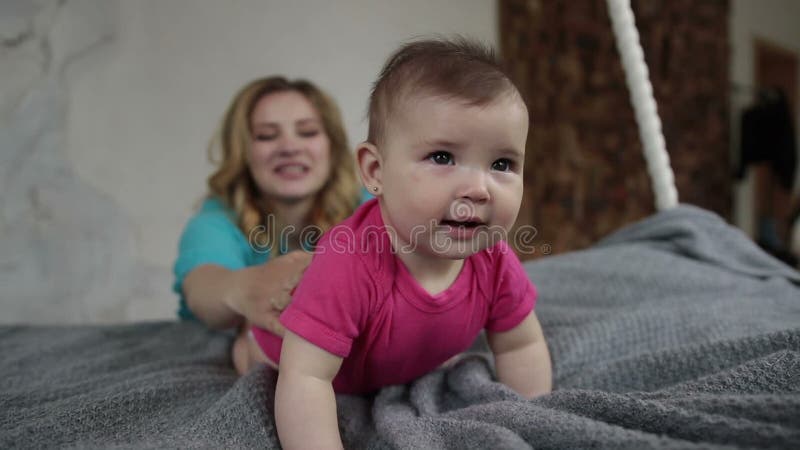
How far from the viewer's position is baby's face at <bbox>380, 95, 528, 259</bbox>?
1.49 feet

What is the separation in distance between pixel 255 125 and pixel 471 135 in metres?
0.69

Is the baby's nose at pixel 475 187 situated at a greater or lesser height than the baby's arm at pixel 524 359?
greater

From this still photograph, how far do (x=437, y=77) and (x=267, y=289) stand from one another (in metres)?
0.38

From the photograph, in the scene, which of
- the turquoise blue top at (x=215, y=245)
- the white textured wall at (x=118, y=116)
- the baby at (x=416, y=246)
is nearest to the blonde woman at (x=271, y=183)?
the turquoise blue top at (x=215, y=245)

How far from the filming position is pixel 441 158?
47cm

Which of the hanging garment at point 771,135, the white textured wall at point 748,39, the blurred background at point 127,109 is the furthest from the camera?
the white textured wall at point 748,39

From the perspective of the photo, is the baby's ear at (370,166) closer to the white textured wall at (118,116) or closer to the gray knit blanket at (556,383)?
the gray knit blanket at (556,383)

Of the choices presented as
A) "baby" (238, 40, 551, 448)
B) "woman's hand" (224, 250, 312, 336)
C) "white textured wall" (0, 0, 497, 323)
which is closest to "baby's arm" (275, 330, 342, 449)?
"baby" (238, 40, 551, 448)

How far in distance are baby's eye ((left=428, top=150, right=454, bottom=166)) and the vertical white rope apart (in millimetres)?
779

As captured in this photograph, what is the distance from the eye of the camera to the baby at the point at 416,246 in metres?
0.46

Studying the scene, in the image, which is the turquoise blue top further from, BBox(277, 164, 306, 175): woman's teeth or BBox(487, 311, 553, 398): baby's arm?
BBox(487, 311, 553, 398): baby's arm

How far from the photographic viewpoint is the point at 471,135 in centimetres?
46

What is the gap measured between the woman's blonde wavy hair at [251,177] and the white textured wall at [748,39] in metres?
3.16

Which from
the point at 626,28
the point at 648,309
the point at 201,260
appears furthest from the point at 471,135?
the point at 626,28
